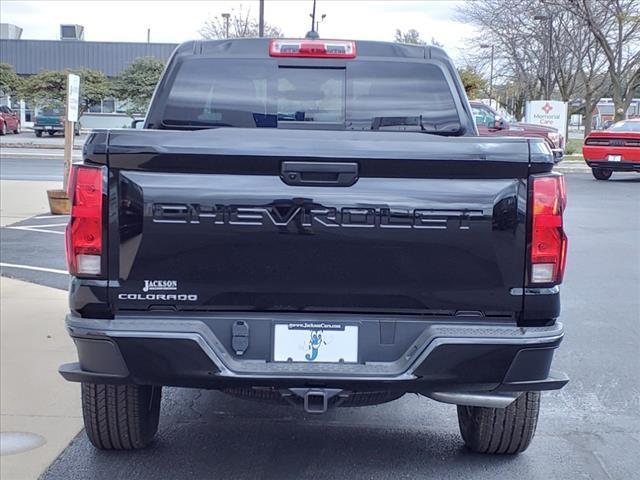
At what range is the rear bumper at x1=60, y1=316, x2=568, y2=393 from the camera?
3.44 meters

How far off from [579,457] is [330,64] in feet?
8.24

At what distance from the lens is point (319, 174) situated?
342 cm

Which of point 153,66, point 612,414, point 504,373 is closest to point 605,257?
point 612,414

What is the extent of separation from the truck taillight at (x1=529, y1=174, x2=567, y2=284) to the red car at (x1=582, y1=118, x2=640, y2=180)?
773 inches

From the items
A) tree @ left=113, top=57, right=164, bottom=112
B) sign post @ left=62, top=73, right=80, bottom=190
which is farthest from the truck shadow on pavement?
tree @ left=113, top=57, right=164, bottom=112

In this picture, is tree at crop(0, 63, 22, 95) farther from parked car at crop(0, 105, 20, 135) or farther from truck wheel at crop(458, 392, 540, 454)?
truck wheel at crop(458, 392, 540, 454)

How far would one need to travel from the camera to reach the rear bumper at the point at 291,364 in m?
3.44

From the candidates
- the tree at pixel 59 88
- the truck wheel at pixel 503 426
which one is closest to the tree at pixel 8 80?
the tree at pixel 59 88

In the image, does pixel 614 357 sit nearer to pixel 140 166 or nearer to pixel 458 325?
pixel 458 325

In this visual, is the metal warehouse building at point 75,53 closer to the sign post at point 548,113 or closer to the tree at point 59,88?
the tree at point 59,88

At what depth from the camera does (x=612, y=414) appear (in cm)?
517

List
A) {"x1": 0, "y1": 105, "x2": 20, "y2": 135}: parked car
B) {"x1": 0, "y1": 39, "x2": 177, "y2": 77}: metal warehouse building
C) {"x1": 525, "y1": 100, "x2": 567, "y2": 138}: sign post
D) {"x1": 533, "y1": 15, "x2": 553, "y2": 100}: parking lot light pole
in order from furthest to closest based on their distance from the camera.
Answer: {"x1": 0, "y1": 39, "x2": 177, "y2": 77}: metal warehouse building < {"x1": 0, "y1": 105, "x2": 20, "y2": 135}: parked car < {"x1": 533, "y1": 15, "x2": 553, "y2": 100}: parking lot light pole < {"x1": 525, "y1": 100, "x2": 567, "y2": 138}: sign post

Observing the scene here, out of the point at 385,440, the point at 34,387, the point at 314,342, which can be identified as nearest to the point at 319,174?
the point at 314,342

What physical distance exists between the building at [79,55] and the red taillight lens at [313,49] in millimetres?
46192
